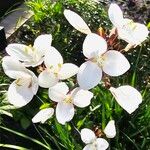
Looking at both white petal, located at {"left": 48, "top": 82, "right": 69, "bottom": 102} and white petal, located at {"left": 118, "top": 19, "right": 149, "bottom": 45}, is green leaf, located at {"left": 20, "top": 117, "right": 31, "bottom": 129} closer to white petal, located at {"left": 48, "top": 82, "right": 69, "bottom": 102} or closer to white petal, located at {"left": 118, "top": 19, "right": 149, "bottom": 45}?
white petal, located at {"left": 48, "top": 82, "right": 69, "bottom": 102}

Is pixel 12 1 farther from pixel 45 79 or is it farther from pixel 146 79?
pixel 45 79

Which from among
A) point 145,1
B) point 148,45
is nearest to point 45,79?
point 148,45

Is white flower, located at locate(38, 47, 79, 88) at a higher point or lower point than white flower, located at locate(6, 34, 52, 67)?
lower

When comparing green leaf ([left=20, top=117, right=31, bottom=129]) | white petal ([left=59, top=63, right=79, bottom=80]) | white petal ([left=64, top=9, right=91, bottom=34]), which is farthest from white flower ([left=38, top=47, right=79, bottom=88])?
green leaf ([left=20, top=117, right=31, bottom=129])

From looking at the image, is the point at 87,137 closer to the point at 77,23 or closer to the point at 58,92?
the point at 58,92

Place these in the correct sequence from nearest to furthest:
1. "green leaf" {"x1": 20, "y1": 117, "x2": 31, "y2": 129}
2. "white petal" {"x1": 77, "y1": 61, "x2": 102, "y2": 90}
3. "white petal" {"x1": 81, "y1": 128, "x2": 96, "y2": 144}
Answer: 1. "white petal" {"x1": 77, "y1": 61, "x2": 102, "y2": 90}
2. "white petal" {"x1": 81, "y1": 128, "x2": 96, "y2": 144}
3. "green leaf" {"x1": 20, "y1": 117, "x2": 31, "y2": 129}

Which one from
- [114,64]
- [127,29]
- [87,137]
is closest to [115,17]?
[127,29]
